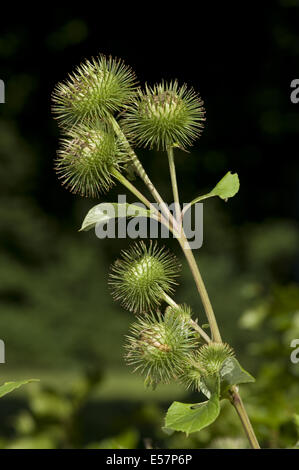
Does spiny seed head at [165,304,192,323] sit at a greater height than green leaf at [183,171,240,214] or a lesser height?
lesser

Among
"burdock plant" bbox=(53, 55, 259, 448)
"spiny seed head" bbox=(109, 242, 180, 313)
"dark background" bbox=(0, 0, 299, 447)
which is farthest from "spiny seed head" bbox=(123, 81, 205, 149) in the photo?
"dark background" bbox=(0, 0, 299, 447)

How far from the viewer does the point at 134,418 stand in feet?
5.75

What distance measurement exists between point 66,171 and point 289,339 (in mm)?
967

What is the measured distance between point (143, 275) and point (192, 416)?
23cm

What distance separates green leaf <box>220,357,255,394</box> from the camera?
729 mm

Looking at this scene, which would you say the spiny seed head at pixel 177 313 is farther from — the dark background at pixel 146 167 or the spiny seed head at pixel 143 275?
the dark background at pixel 146 167

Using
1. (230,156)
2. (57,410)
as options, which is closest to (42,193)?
(230,156)

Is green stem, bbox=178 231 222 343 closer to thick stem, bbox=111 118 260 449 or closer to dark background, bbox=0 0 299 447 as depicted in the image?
thick stem, bbox=111 118 260 449

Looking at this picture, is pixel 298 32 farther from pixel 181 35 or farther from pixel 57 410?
pixel 57 410

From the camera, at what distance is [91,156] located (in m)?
0.87

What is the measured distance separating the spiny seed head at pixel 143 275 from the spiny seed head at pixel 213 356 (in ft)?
0.39

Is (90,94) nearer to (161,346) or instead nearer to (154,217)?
(154,217)

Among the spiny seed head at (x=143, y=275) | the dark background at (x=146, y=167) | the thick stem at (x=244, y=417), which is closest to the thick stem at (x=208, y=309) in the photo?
the thick stem at (x=244, y=417)

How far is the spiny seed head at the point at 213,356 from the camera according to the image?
742 millimetres
